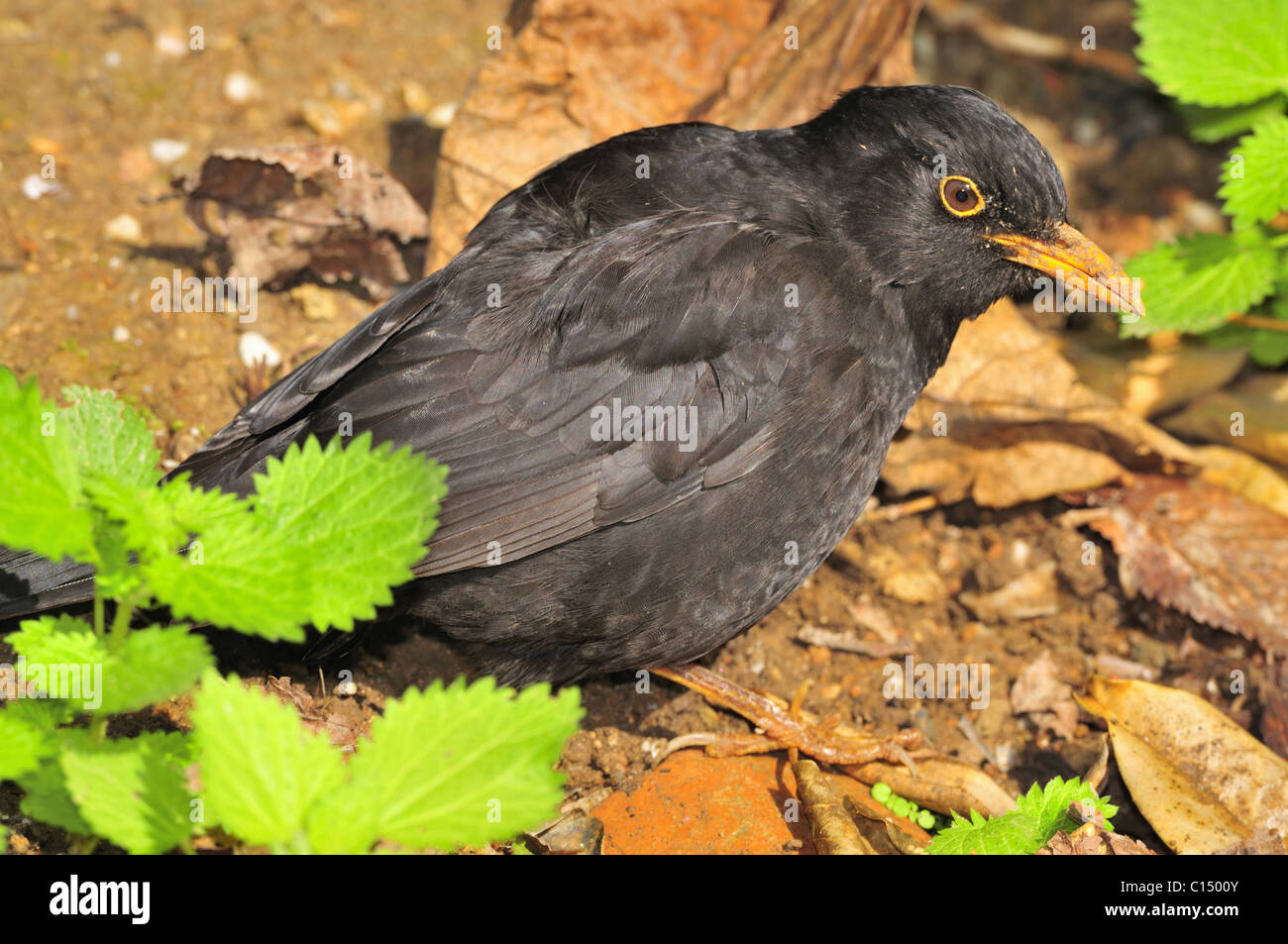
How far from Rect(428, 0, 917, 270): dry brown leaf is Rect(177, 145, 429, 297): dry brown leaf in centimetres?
26

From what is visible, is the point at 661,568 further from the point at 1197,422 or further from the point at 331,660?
the point at 1197,422

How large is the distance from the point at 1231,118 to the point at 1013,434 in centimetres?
202

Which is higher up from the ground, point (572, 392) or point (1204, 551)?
point (572, 392)

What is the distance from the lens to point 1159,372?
5773 millimetres

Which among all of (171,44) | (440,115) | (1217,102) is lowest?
(1217,102)

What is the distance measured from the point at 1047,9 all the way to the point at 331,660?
6.21 m

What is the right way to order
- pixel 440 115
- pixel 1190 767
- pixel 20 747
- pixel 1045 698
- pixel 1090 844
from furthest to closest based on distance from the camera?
pixel 440 115 < pixel 1045 698 < pixel 1190 767 < pixel 1090 844 < pixel 20 747

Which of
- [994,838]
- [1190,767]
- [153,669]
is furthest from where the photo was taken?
[1190,767]

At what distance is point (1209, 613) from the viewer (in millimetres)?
4906

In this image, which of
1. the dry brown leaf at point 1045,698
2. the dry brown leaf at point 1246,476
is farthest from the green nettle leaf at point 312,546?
the dry brown leaf at point 1246,476

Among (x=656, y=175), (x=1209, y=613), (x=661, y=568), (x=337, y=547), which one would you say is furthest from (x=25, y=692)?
(x=1209, y=613)

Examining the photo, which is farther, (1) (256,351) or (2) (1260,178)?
(1) (256,351)

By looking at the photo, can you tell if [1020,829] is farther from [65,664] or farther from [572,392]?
Answer: [65,664]

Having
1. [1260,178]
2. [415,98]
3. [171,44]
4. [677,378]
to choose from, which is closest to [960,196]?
[677,378]
